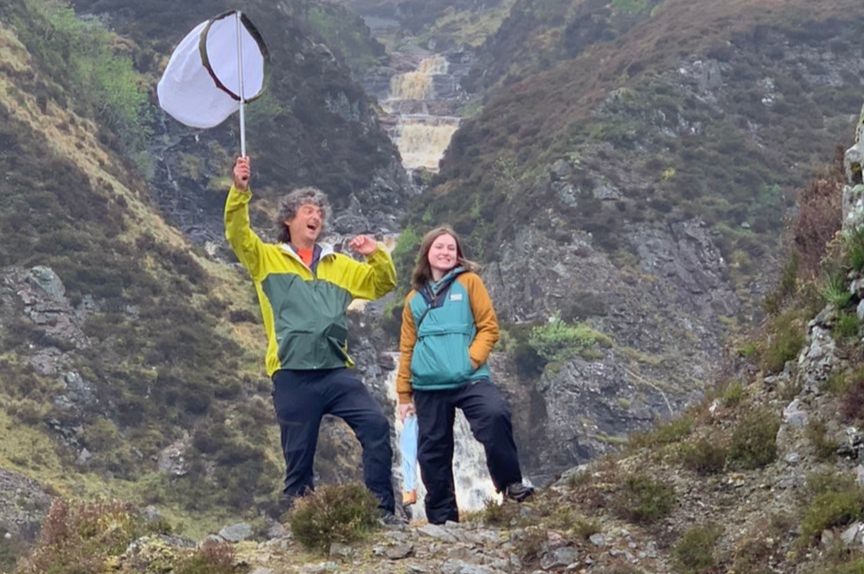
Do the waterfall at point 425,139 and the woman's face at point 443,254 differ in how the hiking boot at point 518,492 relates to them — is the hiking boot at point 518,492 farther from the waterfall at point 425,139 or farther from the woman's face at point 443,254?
the waterfall at point 425,139

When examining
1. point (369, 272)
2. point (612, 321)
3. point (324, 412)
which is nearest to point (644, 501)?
point (324, 412)

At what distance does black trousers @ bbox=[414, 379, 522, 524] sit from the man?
0.33m

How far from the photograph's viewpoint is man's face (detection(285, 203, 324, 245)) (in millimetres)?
7973

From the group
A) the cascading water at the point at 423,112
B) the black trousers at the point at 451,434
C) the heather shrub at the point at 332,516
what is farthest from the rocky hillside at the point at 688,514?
the cascading water at the point at 423,112

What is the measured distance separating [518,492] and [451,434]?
670 millimetres

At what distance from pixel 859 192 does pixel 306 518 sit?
16.5 feet

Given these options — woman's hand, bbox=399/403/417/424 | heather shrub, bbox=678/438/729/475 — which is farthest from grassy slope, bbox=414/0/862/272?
woman's hand, bbox=399/403/417/424

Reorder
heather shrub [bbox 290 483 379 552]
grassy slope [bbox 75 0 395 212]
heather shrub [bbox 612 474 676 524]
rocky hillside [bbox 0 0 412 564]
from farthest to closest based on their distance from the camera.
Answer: grassy slope [bbox 75 0 395 212]
rocky hillside [bbox 0 0 412 564]
heather shrub [bbox 612 474 676 524]
heather shrub [bbox 290 483 379 552]

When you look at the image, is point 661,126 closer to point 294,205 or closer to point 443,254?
point 443,254

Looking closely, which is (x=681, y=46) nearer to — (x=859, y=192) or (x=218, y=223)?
(x=218, y=223)

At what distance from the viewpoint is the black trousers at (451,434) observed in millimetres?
7996

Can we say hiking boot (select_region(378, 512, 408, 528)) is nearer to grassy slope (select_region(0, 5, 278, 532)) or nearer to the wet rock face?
grassy slope (select_region(0, 5, 278, 532))

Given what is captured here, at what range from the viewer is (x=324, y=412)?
7.95m

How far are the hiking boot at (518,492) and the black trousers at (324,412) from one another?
97cm
